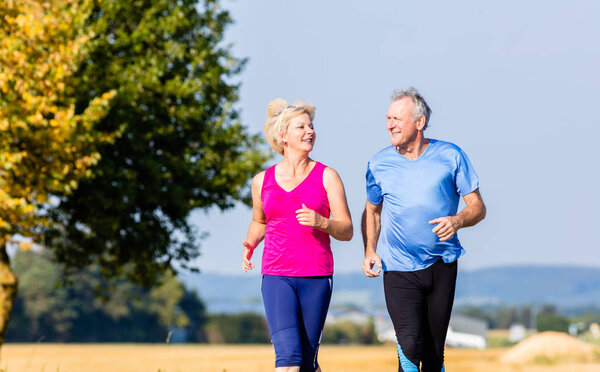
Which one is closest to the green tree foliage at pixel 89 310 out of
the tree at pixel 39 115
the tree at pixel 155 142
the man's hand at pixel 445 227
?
the tree at pixel 155 142

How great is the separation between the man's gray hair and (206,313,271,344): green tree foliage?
280 feet

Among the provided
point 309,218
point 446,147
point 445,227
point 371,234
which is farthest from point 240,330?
point 309,218

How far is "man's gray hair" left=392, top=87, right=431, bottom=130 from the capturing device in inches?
276

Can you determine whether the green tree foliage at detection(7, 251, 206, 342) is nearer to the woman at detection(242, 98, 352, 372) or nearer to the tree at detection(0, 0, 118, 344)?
the tree at detection(0, 0, 118, 344)

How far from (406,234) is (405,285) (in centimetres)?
47

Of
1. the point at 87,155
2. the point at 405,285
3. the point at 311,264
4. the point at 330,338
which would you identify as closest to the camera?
the point at 311,264

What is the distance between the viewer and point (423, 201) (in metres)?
6.86

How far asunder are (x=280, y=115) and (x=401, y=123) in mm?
1112

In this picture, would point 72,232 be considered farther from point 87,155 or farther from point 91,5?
point 91,5

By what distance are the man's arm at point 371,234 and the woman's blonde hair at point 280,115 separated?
1100 millimetres

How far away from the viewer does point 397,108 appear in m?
7.00

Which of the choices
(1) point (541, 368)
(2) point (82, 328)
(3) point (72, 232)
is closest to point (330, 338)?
(2) point (82, 328)

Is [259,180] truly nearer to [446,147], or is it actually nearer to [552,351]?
[446,147]

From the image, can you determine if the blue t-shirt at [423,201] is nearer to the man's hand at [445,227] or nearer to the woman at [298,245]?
the man's hand at [445,227]
